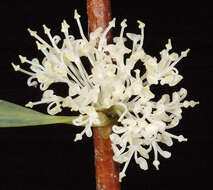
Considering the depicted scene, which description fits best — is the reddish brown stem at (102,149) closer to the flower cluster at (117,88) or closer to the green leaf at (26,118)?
the flower cluster at (117,88)

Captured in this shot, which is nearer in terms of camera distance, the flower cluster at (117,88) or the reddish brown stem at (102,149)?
the flower cluster at (117,88)

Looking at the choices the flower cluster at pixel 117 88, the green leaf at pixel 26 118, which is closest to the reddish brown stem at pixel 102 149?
the flower cluster at pixel 117 88

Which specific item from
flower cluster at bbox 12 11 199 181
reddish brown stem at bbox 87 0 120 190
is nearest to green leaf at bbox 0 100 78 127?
flower cluster at bbox 12 11 199 181

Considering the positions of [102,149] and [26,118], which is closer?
[26,118]

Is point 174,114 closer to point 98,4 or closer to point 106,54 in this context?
point 106,54

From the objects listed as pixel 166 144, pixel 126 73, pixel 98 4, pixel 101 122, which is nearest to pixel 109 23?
pixel 98 4
